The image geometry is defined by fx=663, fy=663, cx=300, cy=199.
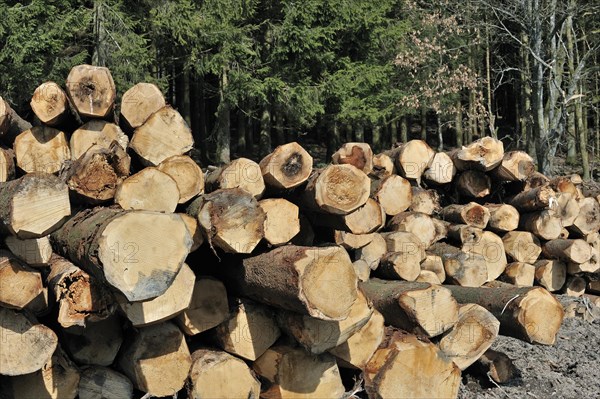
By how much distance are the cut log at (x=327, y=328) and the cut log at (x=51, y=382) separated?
1334 mm

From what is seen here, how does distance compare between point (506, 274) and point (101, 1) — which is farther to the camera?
point (101, 1)

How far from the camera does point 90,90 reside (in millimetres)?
4875

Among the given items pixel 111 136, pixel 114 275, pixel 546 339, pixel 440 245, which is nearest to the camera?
pixel 114 275

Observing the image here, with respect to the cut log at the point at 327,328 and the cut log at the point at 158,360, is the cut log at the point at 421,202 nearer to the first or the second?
the cut log at the point at 327,328

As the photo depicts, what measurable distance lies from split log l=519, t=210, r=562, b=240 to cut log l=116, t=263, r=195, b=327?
4534mm

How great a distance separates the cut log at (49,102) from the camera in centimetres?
489

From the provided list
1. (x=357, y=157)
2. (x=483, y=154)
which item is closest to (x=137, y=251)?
(x=357, y=157)

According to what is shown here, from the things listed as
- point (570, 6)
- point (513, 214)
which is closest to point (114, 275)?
point (513, 214)

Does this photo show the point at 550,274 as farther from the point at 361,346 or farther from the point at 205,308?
the point at 205,308

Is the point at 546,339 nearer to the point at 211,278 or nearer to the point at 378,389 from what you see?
the point at 378,389

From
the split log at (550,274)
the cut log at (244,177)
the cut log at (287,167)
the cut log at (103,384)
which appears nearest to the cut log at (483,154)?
the split log at (550,274)

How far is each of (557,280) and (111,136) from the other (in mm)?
5116

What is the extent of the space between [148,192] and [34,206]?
820 millimetres

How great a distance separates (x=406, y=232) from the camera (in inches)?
235
